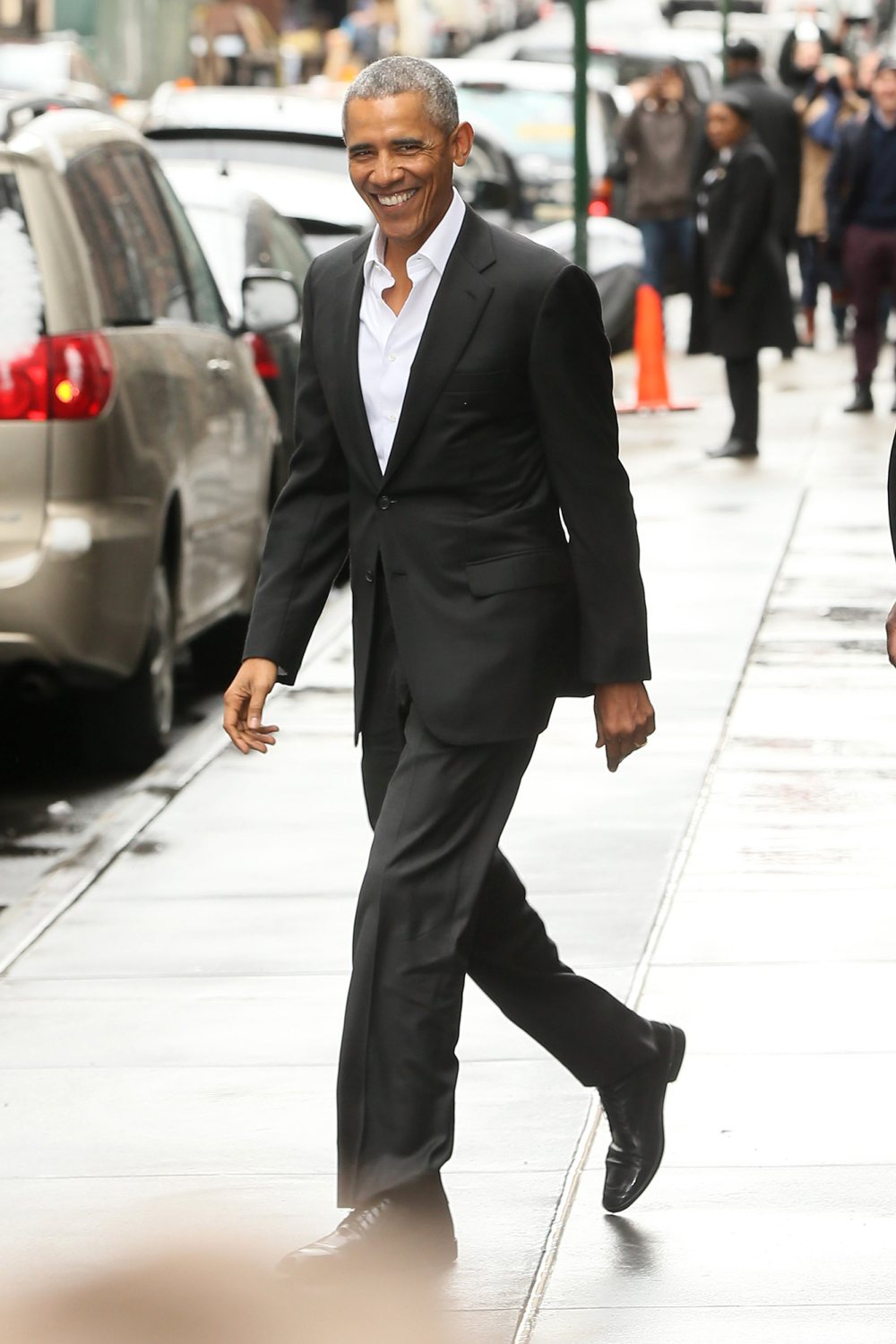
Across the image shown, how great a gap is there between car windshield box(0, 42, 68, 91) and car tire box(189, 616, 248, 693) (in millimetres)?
14016

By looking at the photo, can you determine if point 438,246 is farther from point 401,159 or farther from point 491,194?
point 491,194

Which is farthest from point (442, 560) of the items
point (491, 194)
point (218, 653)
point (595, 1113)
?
point (491, 194)

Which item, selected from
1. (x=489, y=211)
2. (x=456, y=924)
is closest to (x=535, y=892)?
(x=456, y=924)

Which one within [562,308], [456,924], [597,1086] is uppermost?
[562,308]

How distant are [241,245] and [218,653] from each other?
2183 mm

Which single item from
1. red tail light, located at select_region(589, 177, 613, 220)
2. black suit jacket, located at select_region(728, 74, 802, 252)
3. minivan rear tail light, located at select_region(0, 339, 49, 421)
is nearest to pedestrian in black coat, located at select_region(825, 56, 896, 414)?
black suit jacket, located at select_region(728, 74, 802, 252)

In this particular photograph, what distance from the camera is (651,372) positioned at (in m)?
17.3

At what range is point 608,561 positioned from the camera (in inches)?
177

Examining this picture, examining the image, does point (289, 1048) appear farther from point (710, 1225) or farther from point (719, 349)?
point (719, 349)

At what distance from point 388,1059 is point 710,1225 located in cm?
66

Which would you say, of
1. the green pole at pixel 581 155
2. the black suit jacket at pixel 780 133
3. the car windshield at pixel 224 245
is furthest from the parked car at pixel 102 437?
the black suit jacket at pixel 780 133

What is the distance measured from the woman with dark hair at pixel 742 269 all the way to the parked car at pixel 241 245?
3.13 m

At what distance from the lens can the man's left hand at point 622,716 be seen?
4555mm

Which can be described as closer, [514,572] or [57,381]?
[514,572]
